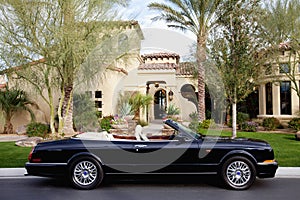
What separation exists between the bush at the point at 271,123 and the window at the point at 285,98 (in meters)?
1.13

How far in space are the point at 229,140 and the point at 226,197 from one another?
48.5 inches

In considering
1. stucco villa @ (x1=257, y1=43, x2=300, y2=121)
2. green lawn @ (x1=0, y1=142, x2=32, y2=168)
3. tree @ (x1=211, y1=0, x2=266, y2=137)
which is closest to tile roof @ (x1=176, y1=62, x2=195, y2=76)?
stucco villa @ (x1=257, y1=43, x2=300, y2=121)

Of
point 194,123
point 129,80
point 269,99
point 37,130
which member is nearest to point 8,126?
point 37,130

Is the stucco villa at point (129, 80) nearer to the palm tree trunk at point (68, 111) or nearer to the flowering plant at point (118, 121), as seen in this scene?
the palm tree trunk at point (68, 111)

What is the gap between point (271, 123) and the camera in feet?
53.8

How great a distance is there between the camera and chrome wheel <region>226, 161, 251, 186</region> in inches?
213

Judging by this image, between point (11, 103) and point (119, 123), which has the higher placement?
point (11, 103)

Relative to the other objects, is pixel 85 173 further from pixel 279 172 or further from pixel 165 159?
pixel 279 172

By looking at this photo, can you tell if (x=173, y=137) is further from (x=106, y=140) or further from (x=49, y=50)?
(x=49, y=50)

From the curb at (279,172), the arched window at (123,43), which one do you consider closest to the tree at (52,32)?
the arched window at (123,43)

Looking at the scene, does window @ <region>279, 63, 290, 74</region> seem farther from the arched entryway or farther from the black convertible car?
the black convertible car

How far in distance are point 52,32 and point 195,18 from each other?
8259mm

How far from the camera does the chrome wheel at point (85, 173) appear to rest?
5.53 metres

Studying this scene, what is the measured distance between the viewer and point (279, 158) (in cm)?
832
